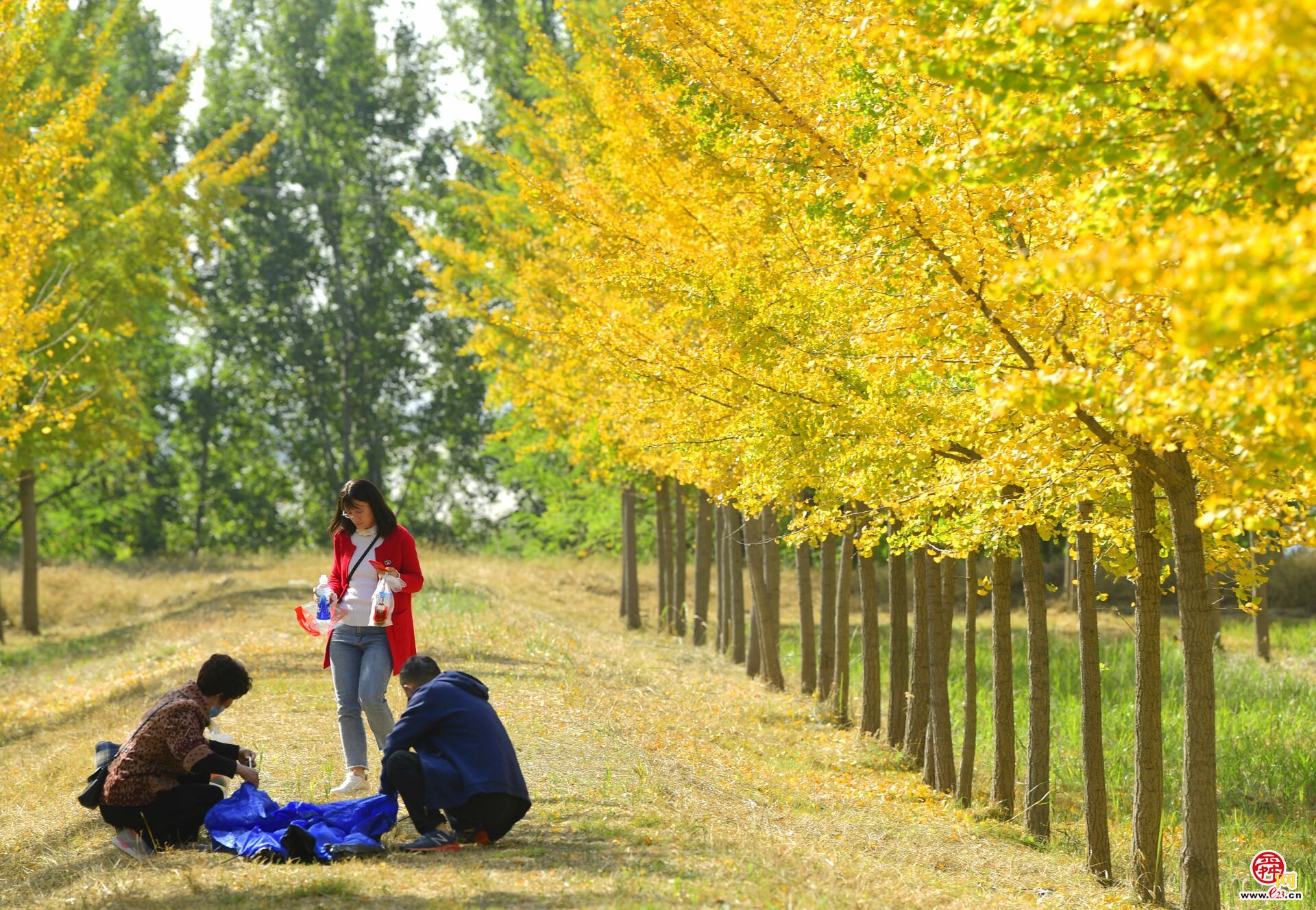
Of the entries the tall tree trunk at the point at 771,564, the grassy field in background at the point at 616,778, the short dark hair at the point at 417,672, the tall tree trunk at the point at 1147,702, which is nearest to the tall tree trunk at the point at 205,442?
the grassy field in background at the point at 616,778

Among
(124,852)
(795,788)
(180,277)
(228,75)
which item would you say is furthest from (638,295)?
(228,75)

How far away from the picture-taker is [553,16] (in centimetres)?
2986

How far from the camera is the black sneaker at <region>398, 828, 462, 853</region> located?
254 inches

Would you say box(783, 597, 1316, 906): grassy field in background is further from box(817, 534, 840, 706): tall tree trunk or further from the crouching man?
the crouching man

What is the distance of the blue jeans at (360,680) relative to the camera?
757 cm

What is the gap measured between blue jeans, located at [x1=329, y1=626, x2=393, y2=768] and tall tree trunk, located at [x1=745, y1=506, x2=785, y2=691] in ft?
24.5

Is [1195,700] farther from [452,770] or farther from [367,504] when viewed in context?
[367,504]

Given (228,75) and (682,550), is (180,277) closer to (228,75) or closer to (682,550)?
(682,550)

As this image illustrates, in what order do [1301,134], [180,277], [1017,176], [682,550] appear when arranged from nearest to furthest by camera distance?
[1301,134] → [1017,176] → [682,550] → [180,277]

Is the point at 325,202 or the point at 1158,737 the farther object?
the point at 325,202

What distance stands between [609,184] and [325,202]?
2363 cm

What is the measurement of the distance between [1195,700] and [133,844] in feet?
19.1

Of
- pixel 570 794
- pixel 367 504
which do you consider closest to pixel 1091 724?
pixel 570 794

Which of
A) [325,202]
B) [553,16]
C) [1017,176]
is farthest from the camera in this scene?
[325,202]
